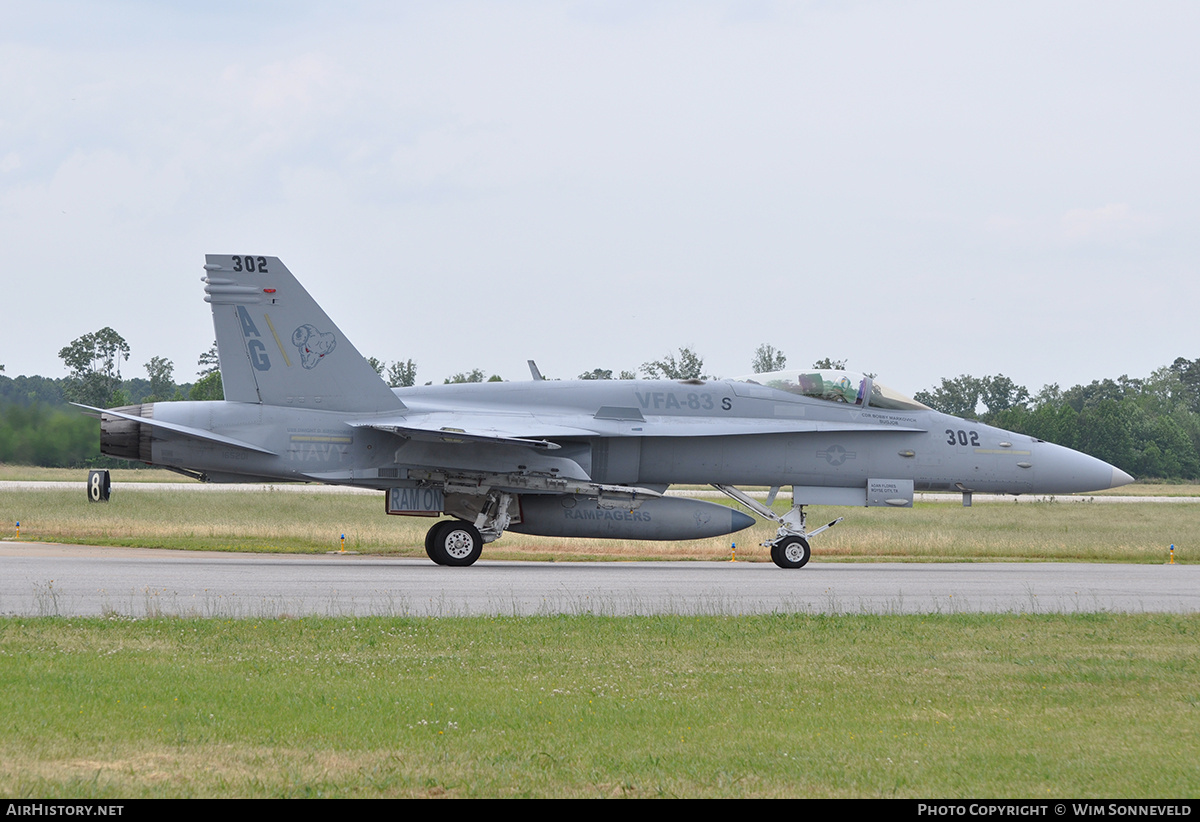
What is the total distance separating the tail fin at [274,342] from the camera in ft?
61.5

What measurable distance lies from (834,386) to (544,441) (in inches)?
223

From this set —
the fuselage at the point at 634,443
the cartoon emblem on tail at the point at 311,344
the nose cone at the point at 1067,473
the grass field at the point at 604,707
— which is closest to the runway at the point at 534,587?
the grass field at the point at 604,707

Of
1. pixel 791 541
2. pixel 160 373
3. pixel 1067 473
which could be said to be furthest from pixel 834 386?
pixel 160 373

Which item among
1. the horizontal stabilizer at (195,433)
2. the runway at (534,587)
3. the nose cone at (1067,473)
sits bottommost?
the runway at (534,587)

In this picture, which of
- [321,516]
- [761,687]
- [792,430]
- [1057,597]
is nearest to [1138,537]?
[792,430]

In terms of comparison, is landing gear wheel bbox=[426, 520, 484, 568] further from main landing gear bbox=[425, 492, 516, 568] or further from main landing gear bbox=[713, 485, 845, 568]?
main landing gear bbox=[713, 485, 845, 568]

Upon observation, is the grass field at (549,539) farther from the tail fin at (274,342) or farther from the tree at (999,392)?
the tree at (999,392)

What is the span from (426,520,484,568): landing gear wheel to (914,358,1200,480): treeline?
55.8 metres

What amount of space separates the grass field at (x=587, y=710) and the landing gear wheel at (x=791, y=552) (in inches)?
345

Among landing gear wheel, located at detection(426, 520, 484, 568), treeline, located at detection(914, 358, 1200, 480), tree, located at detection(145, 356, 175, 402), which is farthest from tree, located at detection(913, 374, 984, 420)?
landing gear wheel, located at detection(426, 520, 484, 568)

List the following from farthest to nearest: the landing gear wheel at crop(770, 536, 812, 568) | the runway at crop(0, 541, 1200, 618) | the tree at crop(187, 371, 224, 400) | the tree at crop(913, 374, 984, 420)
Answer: the tree at crop(913, 374, 984, 420) < the tree at crop(187, 371, 224, 400) < the landing gear wheel at crop(770, 536, 812, 568) < the runway at crop(0, 541, 1200, 618)

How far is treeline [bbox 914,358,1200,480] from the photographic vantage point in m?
85.0

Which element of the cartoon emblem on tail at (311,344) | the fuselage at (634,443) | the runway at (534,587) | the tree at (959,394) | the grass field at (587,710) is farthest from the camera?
the tree at (959,394)
